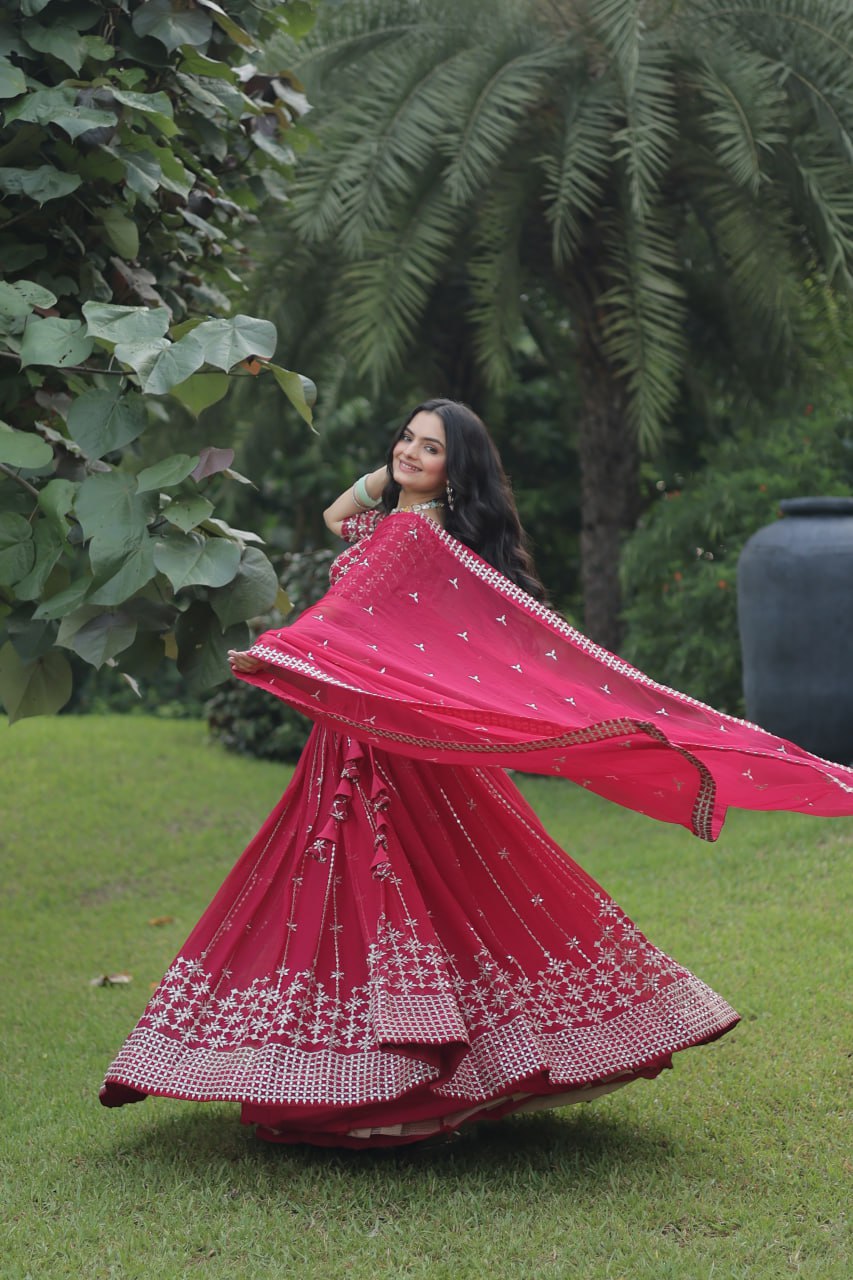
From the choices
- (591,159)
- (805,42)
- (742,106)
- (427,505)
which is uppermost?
(805,42)

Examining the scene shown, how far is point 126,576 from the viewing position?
9.03ft

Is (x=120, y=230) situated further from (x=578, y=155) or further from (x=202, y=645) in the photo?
(x=578, y=155)

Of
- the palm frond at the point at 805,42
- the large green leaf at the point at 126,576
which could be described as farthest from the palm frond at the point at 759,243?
the large green leaf at the point at 126,576

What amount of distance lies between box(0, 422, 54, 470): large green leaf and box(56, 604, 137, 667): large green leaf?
292 millimetres

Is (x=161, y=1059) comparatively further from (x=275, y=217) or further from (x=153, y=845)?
(x=275, y=217)

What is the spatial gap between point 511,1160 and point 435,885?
0.62 meters

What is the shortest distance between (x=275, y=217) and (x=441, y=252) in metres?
0.91

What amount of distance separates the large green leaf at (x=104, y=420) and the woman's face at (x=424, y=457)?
68 cm

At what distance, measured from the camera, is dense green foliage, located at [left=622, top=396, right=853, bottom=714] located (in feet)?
25.2

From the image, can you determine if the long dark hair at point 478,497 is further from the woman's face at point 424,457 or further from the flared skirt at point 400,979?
the flared skirt at point 400,979

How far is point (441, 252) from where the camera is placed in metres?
7.83

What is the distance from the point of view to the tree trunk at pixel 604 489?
839cm

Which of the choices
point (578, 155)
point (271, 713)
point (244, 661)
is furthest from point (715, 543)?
point (244, 661)

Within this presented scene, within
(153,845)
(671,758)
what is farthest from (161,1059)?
(153,845)
